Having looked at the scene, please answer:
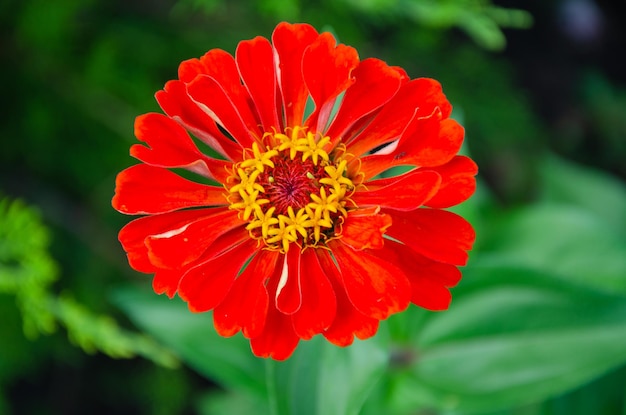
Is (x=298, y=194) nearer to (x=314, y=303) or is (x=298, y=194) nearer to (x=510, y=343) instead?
(x=314, y=303)

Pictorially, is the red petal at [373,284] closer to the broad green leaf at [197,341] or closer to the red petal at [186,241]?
the red petal at [186,241]

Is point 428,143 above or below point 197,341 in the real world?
above

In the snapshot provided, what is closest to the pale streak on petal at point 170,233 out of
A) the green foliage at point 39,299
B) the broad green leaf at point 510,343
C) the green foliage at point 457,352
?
the green foliage at point 457,352

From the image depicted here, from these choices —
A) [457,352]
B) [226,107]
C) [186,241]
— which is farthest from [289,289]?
[457,352]

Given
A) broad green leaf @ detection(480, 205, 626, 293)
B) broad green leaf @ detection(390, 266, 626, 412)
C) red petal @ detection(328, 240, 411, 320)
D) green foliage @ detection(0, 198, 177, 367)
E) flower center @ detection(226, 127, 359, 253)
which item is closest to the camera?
red petal @ detection(328, 240, 411, 320)

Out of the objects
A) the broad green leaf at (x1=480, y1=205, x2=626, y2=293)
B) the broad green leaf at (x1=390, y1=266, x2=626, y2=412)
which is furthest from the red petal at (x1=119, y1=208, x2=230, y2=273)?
the broad green leaf at (x1=480, y1=205, x2=626, y2=293)

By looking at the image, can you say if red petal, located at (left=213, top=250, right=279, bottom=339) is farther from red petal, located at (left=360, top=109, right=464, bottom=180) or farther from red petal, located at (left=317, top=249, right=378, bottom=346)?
red petal, located at (left=360, top=109, right=464, bottom=180)

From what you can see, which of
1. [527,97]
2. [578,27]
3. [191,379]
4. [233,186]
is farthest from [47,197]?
[578,27]

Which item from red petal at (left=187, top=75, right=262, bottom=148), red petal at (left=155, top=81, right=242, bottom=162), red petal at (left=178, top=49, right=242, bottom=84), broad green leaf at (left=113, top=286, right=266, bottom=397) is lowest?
broad green leaf at (left=113, top=286, right=266, bottom=397)

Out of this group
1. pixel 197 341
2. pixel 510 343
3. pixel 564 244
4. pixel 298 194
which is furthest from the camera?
pixel 564 244
